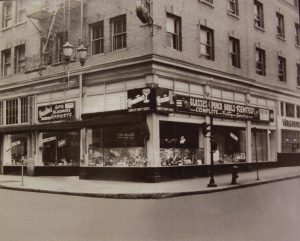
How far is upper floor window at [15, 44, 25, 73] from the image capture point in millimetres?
24750

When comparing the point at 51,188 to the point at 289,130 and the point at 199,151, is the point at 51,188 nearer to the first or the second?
the point at 199,151

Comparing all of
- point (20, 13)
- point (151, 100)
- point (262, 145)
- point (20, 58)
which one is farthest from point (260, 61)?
point (20, 13)

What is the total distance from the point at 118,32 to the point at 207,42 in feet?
15.1

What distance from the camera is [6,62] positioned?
2572 cm

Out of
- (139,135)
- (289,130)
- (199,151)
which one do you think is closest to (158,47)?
(139,135)

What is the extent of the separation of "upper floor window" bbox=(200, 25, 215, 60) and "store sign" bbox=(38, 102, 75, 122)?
23.1ft

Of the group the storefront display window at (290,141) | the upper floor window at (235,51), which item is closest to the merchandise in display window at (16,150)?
the upper floor window at (235,51)

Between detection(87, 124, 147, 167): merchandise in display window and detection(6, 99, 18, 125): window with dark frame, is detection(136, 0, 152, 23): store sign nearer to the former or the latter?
detection(87, 124, 147, 167): merchandise in display window

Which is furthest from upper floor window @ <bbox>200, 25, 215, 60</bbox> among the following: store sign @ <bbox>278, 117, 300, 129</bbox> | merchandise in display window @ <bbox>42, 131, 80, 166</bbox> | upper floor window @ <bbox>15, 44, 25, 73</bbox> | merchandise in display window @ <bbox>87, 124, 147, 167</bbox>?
upper floor window @ <bbox>15, 44, 25, 73</bbox>

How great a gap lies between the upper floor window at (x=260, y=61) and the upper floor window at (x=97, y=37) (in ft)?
28.4

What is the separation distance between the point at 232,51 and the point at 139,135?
313 inches

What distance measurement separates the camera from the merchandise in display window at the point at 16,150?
2456 centimetres

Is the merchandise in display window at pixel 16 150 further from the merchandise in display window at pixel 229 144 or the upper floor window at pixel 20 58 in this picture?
the merchandise in display window at pixel 229 144

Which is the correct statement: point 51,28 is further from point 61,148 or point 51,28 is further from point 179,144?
point 179,144
